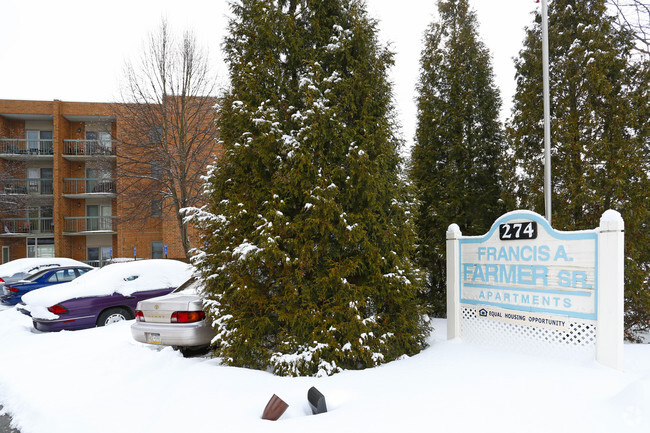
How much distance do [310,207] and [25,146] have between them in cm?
3186

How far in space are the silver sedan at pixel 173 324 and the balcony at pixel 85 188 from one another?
24.1m

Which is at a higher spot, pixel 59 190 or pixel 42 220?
pixel 59 190

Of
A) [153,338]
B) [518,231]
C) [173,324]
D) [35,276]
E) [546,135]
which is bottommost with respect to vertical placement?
[35,276]

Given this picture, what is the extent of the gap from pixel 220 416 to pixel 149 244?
81.2 feet

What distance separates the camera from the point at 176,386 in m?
4.68

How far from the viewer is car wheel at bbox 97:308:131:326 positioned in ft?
30.3

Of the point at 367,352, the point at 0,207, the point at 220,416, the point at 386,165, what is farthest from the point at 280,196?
the point at 0,207

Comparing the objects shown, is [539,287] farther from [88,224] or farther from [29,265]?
[88,224]

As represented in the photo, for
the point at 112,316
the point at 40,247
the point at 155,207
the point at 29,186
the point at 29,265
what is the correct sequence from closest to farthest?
the point at 112,316 → the point at 29,265 → the point at 155,207 → the point at 29,186 → the point at 40,247

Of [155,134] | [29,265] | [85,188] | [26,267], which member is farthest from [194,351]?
[85,188]

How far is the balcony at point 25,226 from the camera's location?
26.4 m

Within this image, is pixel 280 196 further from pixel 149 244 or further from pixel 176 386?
pixel 149 244

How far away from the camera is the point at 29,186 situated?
90.6 feet

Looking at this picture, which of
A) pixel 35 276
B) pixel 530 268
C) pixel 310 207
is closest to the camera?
pixel 530 268
